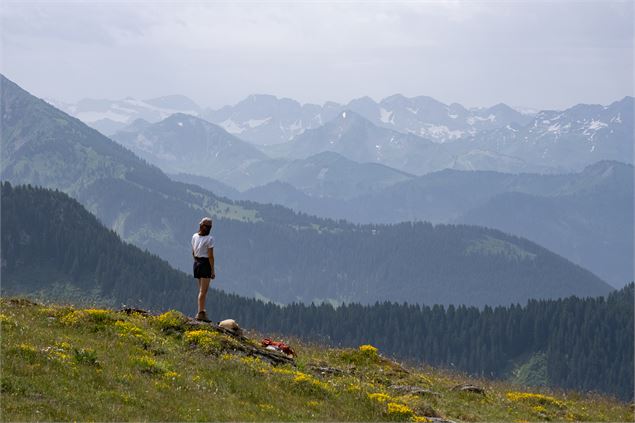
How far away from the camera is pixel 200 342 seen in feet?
81.2

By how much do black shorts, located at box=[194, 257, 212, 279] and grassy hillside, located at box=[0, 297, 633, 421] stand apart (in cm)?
167

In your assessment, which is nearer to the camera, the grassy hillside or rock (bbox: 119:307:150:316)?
the grassy hillside

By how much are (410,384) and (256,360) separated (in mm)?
6280

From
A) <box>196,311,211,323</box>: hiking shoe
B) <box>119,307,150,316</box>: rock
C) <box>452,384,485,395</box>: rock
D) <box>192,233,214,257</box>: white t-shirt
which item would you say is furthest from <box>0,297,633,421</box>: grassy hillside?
<box>192,233,214,257</box>: white t-shirt

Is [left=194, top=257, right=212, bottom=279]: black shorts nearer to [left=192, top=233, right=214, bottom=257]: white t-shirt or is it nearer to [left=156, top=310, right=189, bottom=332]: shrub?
[left=192, top=233, right=214, bottom=257]: white t-shirt

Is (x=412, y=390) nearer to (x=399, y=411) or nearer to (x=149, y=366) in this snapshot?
(x=399, y=411)

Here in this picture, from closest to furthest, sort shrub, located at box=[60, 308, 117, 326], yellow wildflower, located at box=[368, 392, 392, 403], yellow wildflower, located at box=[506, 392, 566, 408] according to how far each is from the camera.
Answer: yellow wildflower, located at box=[368, 392, 392, 403] < shrub, located at box=[60, 308, 117, 326] < yellow wildflower, located at box=[506, 392, 566, 408]

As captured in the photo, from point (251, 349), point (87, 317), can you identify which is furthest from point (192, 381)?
point (87, 317)

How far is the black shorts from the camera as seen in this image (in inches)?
1075

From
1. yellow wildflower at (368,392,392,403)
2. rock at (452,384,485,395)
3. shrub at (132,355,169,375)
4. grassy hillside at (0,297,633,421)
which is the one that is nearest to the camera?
grassy hillside at (0,297,633,421)

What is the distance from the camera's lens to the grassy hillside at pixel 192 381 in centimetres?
1848

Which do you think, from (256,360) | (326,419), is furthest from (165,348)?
(326,419)

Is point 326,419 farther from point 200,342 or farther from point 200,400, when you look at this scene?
point 200,342

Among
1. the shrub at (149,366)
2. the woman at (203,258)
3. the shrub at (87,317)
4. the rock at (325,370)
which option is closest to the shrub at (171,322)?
the woman at (203,258)
